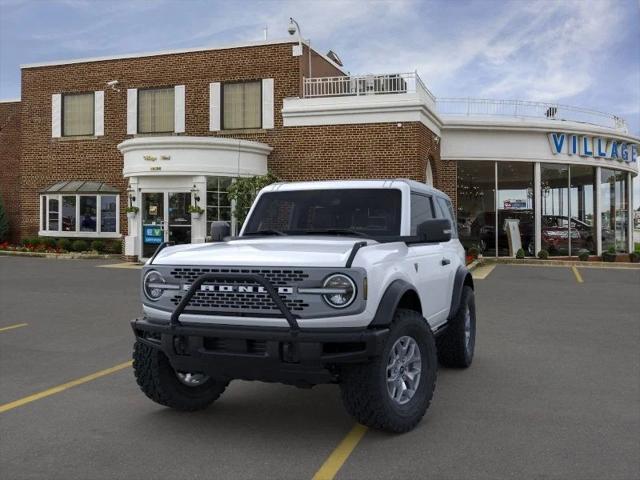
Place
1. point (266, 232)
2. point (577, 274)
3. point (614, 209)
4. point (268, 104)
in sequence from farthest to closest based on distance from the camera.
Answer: point (614, 209)
point (268, 104)
point (577, 274)
point (266, 232)

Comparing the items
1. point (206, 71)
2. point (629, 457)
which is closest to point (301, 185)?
point (629, 457)

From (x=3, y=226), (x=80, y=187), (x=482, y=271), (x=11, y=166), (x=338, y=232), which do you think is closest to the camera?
(x=338, y=232)

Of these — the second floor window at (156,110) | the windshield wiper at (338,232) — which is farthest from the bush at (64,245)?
the windshield wiper at (338,232)

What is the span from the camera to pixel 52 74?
2508cm

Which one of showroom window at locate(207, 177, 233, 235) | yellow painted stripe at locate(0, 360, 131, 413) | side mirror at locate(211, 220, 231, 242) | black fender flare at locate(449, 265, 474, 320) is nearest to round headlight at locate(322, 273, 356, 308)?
side mirror at locate(211, 220, 231, 242)

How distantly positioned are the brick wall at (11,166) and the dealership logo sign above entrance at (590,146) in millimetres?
21856

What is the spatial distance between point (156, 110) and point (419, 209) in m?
19.7

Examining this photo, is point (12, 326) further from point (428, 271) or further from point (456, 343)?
point (428, 271)

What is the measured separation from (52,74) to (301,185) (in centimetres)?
2271

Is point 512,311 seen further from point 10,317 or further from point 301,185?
point 10,317

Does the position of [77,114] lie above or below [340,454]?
above

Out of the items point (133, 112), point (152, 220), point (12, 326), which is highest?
point (133, 112)

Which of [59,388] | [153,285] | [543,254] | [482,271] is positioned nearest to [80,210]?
[482,271]

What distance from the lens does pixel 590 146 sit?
2464 centimetres
